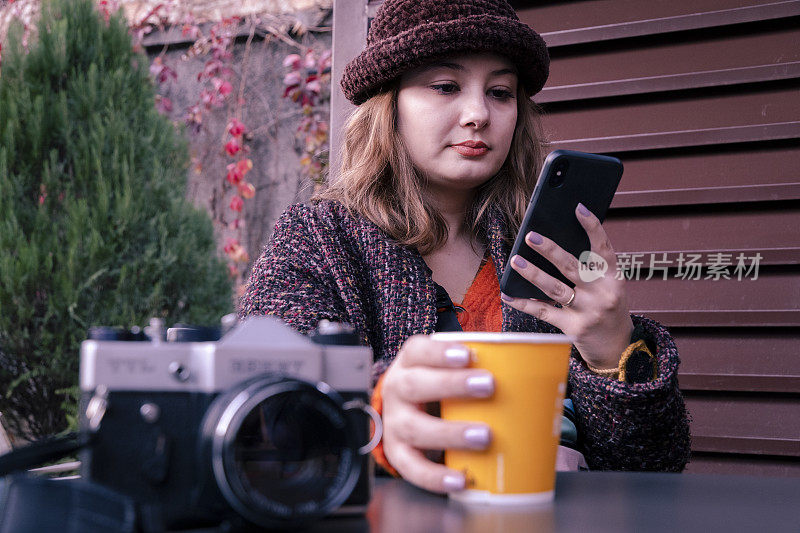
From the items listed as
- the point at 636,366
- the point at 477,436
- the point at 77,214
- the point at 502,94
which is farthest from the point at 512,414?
the point at 77,214

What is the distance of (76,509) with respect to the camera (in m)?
0.47

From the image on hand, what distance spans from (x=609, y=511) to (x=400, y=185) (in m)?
1.01

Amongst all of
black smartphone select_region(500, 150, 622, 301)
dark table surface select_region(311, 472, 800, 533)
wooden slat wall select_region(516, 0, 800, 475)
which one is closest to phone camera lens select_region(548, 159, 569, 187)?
black smartphone select_region(500, 150, 622, 301)

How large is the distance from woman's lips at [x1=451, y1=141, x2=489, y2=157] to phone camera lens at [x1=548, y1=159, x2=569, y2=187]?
277 mm

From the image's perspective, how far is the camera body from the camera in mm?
525

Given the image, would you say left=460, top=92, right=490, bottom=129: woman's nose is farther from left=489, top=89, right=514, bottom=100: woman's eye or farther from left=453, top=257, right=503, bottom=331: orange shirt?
left=453, top=257, right=503, bottom=331: orange shirt

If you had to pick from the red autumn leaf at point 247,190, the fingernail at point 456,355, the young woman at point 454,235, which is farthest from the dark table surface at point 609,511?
the red autumn leaf at point 247,190

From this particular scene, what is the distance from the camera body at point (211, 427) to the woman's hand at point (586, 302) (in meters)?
0.60

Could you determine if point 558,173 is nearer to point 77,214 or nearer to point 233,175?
point 77,214

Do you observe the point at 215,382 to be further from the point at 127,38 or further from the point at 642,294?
the point at 127,38

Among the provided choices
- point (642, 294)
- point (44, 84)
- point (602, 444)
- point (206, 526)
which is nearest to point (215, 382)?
point (206, 526)

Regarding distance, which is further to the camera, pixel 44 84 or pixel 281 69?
pixel 281 69

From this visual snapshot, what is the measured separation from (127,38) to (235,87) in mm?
806

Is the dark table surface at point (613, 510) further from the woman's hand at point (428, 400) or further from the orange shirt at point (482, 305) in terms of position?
the orange shirt at point (482, 305)
